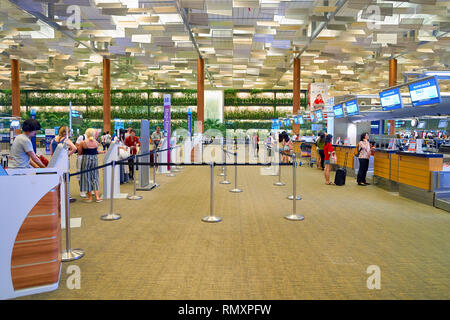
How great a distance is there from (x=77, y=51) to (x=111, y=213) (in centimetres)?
1698

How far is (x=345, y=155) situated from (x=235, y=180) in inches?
202

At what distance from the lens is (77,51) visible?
19.6 m

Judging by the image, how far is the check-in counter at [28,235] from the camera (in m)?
2.85

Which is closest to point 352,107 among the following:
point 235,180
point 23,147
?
point 235,180

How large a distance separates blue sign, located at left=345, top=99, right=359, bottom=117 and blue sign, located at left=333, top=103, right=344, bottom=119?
0.50 metres

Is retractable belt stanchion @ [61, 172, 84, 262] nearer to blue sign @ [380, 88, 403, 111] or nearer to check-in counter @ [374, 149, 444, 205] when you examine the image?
check-in counter @ [374, 149, 444, 205]

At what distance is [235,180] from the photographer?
8.70 metres

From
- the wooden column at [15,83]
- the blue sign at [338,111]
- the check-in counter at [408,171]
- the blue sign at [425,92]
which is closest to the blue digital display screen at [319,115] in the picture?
the blue sign at [338,111]

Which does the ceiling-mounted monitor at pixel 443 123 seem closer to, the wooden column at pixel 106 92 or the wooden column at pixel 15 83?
the wooden column at pixel 106 92

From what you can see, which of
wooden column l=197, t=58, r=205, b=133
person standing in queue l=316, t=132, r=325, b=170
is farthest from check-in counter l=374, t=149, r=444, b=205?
wooden column l=197, t=58, r=205, b=133

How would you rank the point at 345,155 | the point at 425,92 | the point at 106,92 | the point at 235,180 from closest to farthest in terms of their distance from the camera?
1. the point at 425,92
2. the point at 235,180
3. the point at 345,155
4. the point at 106,92

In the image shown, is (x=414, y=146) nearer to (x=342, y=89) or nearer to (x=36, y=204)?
(x=36, y=204)

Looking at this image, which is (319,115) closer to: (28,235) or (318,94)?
(318,94)
